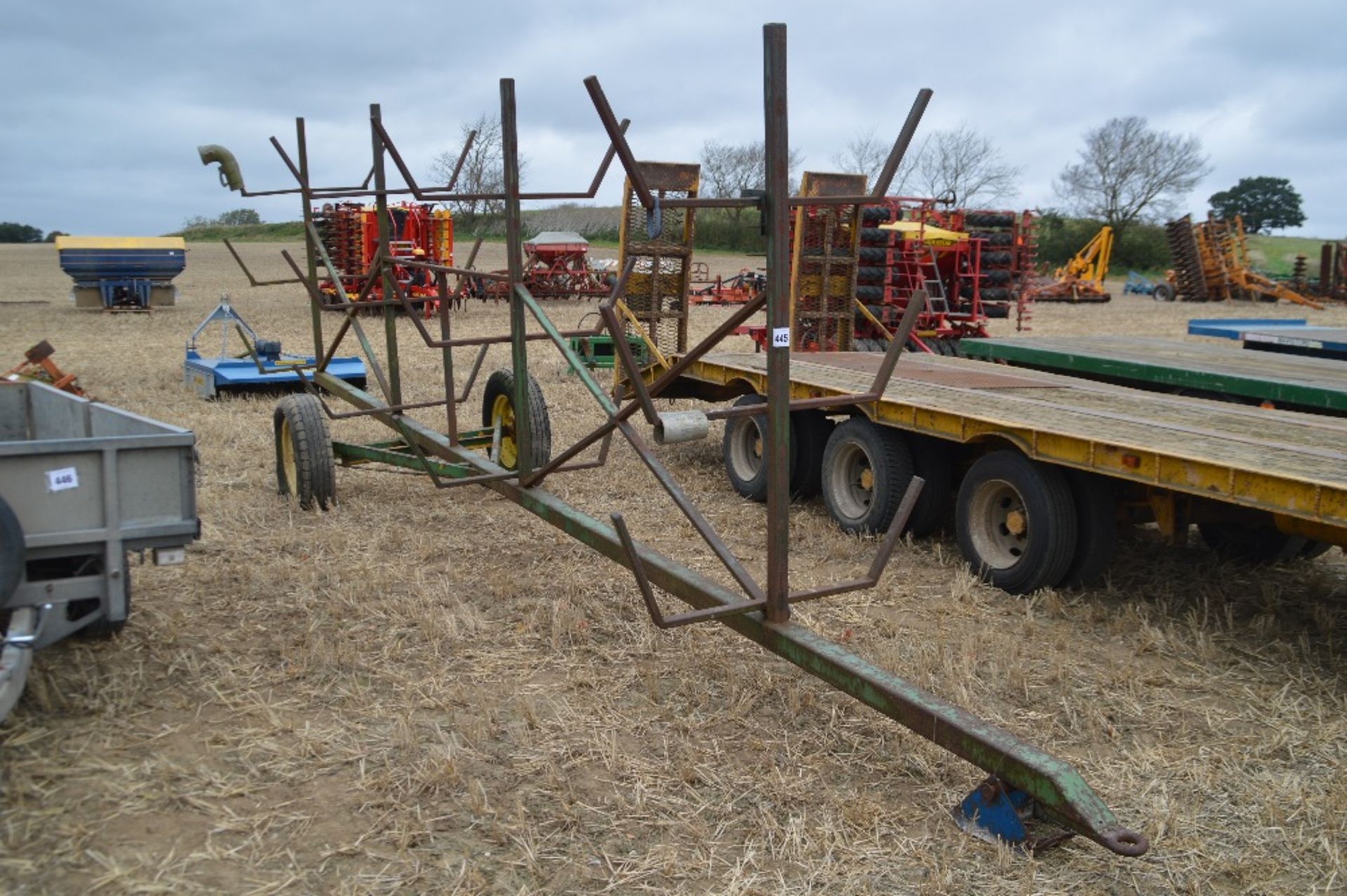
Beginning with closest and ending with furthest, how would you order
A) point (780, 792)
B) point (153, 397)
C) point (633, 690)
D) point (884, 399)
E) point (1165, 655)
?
point (780, 792) < point (633, 690) < point (1165, 655) < point (884, 399) < point (153, 397)

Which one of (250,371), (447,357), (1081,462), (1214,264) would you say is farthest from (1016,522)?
Answer: (1214,264)

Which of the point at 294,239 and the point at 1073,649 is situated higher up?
the point at 294,239

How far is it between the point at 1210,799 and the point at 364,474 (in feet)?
19.3

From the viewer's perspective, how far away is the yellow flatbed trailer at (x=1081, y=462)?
13.9 ft

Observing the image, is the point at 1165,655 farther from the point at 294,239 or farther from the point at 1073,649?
the point at 294,239

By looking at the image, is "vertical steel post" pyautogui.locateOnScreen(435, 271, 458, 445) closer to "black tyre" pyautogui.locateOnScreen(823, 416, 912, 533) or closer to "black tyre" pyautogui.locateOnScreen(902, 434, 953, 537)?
"black tyre" pyautogui.locateOnScreen(823, 416, 912, 533)

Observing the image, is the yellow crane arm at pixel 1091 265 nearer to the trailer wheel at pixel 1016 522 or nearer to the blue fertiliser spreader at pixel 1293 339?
the blue fertiliser spreader at pixel 1293 339

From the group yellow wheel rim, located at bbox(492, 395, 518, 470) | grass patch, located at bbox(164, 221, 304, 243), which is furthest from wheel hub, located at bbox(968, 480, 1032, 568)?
grass patch, located at bbox(164, 221, 304, 243)

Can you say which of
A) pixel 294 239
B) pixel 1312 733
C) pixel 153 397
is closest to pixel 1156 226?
pixel 294 239

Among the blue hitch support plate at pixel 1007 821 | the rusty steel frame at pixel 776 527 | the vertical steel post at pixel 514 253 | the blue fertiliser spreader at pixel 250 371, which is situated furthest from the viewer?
the blue fertiliser spreader at pixel 250 371

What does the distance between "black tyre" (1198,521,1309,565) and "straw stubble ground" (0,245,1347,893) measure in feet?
0.42

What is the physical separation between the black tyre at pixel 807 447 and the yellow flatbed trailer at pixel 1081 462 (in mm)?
13

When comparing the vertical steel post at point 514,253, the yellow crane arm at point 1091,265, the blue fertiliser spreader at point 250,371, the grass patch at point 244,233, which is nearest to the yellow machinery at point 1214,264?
the yellow crane arm at point 1091,265

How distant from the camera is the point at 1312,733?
3.88 meters
